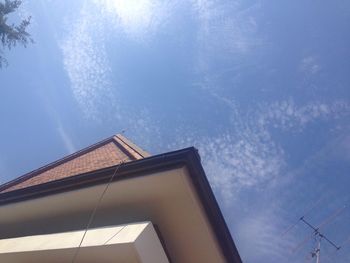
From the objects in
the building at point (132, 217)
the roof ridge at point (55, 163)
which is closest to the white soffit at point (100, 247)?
the building at point (132, 217)

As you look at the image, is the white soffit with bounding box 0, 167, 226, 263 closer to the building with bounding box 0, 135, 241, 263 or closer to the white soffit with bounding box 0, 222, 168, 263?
the building with bounding box 0, 135, 241, 263

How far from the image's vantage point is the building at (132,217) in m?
4.35

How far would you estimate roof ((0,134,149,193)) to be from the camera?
8625 millimetres

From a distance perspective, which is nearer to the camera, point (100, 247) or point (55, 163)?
point (100, 247)

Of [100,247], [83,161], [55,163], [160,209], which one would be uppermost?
[55,163]

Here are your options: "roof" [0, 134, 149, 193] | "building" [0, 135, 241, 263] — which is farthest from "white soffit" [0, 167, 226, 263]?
"roof" [0, 134, 149, 193]

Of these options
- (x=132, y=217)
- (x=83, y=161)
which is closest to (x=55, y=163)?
(x=83, y=161)

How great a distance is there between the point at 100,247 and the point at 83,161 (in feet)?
20.5

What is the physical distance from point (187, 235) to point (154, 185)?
100 centimetres

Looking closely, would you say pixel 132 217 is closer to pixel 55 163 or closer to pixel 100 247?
pixel 100 247

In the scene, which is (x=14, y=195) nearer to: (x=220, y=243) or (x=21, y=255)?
(x=21, y=255)

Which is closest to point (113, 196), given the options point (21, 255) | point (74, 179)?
point (74, 179)

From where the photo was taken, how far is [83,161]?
10.1 meters

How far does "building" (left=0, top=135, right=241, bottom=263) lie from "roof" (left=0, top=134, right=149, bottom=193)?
251cm
